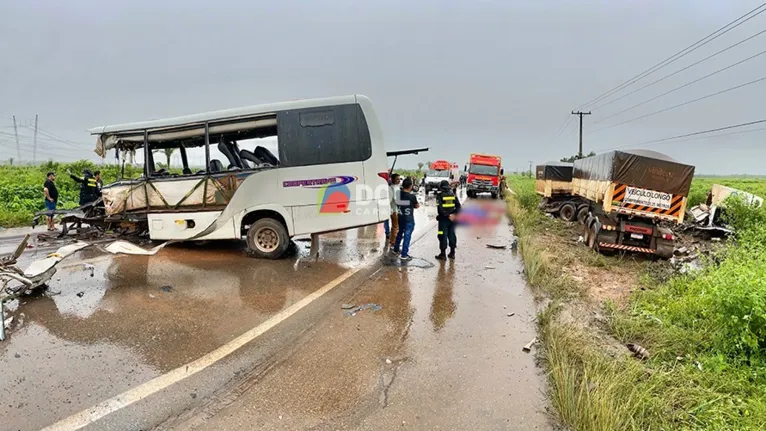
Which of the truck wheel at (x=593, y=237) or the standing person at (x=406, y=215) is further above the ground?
the standing person at (x=406, y=215)

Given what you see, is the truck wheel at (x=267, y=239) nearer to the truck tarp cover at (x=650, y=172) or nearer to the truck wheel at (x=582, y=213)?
the truck tarp cover at (x=650, y=172)

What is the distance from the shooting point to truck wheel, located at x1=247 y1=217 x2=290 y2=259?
735 centimetres

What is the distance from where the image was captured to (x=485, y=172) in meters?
27.0

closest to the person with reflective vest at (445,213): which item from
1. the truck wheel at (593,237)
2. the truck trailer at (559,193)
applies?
the truck wheel at (593,237)

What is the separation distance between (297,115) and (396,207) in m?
2.92

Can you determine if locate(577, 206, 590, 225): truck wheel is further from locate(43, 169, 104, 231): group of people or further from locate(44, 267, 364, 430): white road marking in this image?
locate(43, 169, 104, 231): group of people

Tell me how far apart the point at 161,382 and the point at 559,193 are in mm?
18665

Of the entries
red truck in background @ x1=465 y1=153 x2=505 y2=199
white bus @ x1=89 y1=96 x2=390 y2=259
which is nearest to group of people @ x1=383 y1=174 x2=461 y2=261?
white bus @ x1=89 y1=96 x2=390 y2=259

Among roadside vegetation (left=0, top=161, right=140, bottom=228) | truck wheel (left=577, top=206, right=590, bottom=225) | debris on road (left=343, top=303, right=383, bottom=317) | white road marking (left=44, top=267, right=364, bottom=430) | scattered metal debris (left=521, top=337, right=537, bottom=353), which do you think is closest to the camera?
white road marking (left=44, top=267, right=364, bottom=430)

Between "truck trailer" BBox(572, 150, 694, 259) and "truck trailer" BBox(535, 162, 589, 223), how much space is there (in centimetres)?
721

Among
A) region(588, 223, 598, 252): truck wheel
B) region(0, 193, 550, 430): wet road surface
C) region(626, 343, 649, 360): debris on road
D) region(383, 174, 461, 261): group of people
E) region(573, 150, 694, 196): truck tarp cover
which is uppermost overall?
region(573, 150, 694, 196): truck tarp cover

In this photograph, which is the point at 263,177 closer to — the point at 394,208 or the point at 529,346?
the point at 394,208

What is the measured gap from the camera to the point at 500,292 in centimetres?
613

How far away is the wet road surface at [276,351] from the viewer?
114 inches
